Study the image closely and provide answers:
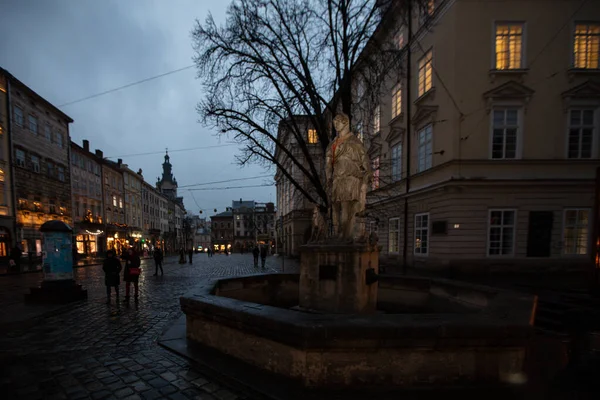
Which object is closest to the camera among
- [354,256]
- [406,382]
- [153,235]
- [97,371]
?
[406,382]

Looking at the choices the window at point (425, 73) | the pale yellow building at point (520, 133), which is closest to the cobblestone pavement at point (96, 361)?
the pale yellow building at point (520, 133)

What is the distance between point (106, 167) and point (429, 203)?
43.5 metres

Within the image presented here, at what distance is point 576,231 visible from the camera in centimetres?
1290

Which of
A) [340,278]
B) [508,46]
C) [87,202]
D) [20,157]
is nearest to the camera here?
[340,278]

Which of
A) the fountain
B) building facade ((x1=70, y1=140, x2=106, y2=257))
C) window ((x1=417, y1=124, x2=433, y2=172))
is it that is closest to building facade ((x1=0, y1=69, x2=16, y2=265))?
building facade ((x1=70, y1=140, x2=106, y2=257))

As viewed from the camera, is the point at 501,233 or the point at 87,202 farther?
the point at 87,202

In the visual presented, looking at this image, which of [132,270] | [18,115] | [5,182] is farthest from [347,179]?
[18,115]

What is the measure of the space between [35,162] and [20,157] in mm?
1849

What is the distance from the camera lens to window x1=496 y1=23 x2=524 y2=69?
43.0 ft

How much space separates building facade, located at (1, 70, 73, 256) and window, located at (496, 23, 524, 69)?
33193 mm

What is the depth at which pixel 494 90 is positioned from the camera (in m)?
12.8

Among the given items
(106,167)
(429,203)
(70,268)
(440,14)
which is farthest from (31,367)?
(106,167)

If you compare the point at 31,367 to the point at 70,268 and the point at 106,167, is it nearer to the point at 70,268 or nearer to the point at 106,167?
the point at 70,268

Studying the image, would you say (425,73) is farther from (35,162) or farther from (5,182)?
(35,162)
